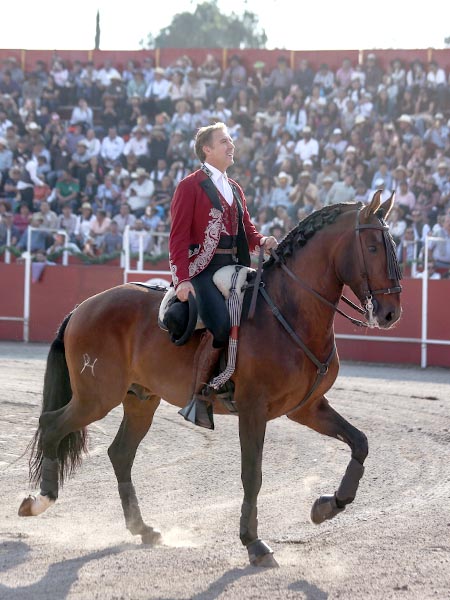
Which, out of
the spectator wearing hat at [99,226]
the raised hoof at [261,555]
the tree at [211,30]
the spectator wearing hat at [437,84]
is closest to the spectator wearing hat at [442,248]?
the spectator wearing hat at [437,84]

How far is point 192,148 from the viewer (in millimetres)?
20203

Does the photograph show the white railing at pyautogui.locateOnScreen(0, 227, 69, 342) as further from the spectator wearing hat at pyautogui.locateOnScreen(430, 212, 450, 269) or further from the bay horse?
the bay horse

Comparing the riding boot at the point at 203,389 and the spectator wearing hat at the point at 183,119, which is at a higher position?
the spectator wearing hat at the point at 183,119

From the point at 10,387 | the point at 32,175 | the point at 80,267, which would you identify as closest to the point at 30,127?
the point at 32,175

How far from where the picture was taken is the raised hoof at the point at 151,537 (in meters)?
5.82

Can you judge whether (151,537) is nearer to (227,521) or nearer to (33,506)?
(227,521)

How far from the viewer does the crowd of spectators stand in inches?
691

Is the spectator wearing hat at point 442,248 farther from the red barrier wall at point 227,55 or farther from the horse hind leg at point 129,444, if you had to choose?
the horse hind leg at point 129,444

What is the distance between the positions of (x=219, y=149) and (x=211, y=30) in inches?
2099

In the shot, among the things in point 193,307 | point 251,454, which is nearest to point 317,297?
point 193,307

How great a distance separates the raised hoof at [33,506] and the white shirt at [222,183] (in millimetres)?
2080

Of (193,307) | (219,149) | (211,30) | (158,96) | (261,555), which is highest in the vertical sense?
(211,30)

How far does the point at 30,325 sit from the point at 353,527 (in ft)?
40.6

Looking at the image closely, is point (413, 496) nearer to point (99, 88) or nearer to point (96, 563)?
point (96, 563)
